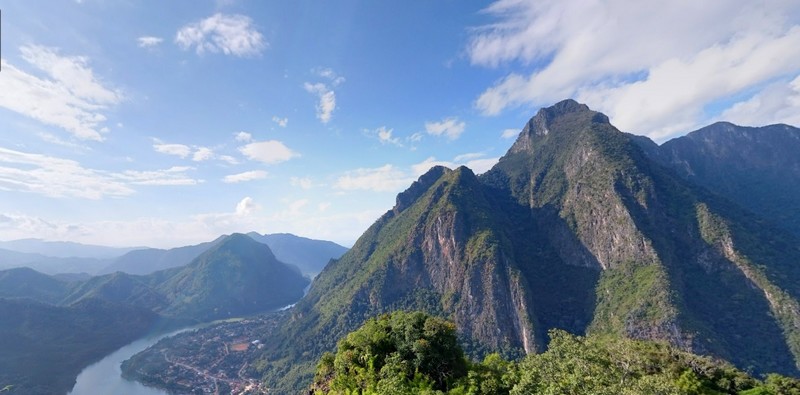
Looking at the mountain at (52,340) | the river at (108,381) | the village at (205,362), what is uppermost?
the mountain at (52,340)

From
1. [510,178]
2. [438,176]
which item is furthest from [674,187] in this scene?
[438,176]

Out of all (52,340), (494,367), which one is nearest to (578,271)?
(494,367)

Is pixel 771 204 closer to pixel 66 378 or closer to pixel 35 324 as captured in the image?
pixel 66 378

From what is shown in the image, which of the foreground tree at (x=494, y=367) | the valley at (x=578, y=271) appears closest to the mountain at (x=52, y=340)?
the valley at (x=578, y=271)

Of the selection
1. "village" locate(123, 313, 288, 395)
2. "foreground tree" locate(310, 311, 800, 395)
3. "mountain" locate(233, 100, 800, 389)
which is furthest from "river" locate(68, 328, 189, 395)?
"foreground tree" locate(310, 311, 800, 395)

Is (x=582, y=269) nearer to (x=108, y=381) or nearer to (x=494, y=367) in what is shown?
(x=494, y=367)

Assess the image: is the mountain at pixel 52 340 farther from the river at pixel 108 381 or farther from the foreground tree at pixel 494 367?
the foreground tree at pixel 494 367

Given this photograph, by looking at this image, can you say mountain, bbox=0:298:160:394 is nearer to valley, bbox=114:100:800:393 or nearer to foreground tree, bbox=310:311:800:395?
valley, bbox=114:100:800:393
